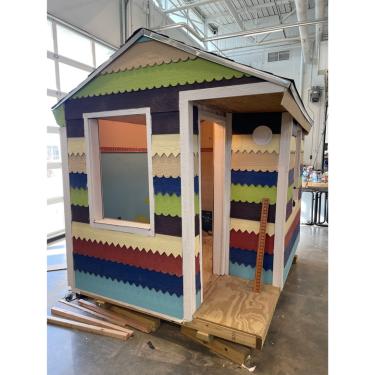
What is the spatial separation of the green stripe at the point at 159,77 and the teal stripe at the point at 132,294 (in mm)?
2049

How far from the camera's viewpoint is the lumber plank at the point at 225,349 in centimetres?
235

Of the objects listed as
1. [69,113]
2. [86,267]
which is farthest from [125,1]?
[86,267]

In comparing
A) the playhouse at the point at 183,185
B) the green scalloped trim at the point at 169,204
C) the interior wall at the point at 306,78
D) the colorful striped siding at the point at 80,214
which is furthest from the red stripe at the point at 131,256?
the interior wall at the point at 306,78

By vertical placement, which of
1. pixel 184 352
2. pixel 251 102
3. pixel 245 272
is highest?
pixel 251 102

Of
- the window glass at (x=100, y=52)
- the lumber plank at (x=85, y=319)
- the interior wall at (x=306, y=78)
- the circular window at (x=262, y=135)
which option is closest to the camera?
the lumber plank at (x=85, y=319)

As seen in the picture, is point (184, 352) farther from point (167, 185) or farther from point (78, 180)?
point (78, 180)

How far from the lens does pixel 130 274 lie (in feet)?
9.53

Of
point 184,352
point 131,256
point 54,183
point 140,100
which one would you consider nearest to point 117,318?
point 131,256

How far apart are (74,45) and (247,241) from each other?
18.6 ft

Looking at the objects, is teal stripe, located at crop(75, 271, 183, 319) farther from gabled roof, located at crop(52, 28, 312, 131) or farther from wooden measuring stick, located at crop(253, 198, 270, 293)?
gabled roof, located at crop(52, 28, 312, 131)

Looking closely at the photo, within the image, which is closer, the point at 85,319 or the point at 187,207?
the point at 187,207

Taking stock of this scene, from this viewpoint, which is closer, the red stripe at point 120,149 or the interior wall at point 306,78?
the red stripe at point 120,149

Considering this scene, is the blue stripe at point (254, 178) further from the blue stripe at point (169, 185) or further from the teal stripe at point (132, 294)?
the teal stripe at point (132, 294)
